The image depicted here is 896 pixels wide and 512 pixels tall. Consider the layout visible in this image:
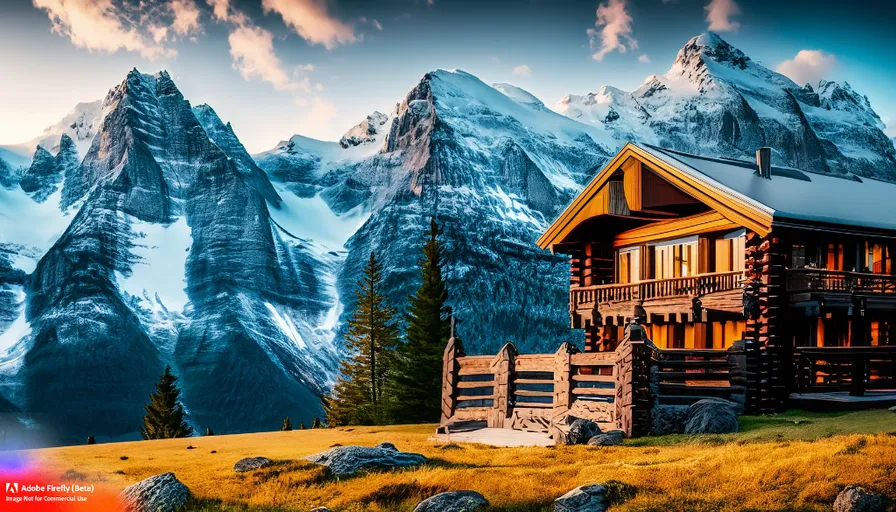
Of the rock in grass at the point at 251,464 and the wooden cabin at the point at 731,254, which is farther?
the wooden cabin at the point at 731,254

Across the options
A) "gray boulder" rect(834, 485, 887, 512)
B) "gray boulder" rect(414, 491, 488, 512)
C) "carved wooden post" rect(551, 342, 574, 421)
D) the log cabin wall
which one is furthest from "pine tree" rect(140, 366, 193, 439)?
"gray boulder" rect(834, 485, 887, 512)

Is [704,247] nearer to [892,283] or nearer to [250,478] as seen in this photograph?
[892,283]

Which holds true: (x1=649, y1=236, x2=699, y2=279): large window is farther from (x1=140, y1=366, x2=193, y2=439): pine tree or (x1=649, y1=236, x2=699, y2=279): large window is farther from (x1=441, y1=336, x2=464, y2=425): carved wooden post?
(x1=140, y1=366, x2=193, y2=439): pine tree

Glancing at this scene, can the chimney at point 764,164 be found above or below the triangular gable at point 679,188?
above

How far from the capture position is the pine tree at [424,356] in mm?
49969

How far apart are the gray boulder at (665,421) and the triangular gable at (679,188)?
8.34m

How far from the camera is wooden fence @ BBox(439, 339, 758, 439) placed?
74.8 ft

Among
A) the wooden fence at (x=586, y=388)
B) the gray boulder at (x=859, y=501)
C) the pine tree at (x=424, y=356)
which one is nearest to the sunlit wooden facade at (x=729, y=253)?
the wooden fence at (x=586, y=388)

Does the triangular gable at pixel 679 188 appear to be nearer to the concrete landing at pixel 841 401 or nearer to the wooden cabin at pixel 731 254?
the wooden cabin at pixel 731 254

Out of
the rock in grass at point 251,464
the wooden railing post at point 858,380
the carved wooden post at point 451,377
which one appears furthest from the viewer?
the wooden railing post at point 858,380

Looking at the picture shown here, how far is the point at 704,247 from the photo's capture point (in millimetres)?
33938

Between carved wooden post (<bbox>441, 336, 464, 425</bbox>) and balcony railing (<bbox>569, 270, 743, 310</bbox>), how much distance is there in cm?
952

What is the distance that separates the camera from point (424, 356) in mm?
50438

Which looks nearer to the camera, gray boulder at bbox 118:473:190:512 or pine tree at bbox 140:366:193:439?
gray boulder at bbox 118:473:190:512
